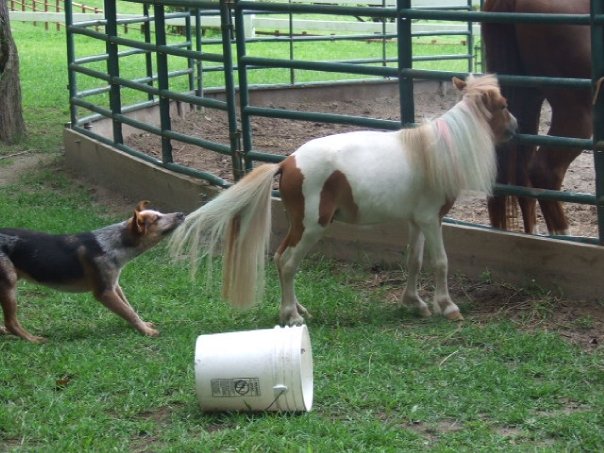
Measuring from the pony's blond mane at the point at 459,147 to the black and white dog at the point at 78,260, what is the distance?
5.10ft

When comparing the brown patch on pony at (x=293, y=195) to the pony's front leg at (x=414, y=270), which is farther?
the pony's front leg at (x=414, y=270)

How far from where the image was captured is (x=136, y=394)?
16.5ft

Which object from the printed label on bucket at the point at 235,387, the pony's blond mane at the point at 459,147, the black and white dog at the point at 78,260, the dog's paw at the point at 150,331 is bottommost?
the dog's paw at the point at 150,331

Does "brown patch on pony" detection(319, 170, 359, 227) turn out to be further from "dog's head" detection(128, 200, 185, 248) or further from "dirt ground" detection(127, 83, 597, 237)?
"dirt ground" detection(127, 83, 597, 237)

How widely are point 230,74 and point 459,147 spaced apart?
2.48m

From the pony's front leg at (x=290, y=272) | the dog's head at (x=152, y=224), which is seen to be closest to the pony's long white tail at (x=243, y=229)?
the pony's front leg at (x=290, y=272)

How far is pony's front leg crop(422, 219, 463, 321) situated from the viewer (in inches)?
241

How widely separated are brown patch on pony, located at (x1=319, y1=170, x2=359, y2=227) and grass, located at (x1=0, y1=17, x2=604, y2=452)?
639mm

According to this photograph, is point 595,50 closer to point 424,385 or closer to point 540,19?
point 540,19

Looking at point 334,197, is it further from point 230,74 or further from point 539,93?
point 230,74

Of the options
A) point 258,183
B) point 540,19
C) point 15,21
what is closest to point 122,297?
point 258,183

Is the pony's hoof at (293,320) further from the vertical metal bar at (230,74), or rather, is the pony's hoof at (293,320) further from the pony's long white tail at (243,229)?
the vertical metal bar at (230,74)

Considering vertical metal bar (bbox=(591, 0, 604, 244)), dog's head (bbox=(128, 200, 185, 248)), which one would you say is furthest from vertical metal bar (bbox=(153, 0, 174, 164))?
vertical metal bar (bbox=(591, 0, 604, 244))

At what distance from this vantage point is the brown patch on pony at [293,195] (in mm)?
6008
